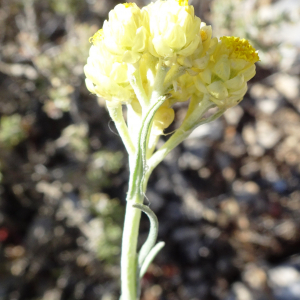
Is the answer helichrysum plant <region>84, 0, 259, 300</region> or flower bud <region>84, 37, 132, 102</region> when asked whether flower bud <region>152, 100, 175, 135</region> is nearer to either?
helichrysum plant <region>84, 0, 259, 300</region>

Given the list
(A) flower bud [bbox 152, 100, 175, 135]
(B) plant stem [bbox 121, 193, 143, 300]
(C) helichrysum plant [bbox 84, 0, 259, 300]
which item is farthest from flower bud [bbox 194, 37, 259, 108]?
(B) plant stem [bbox 121, 193, 143, 300]

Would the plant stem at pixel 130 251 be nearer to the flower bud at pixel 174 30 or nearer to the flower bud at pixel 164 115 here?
the flower bud at pixel 164 115

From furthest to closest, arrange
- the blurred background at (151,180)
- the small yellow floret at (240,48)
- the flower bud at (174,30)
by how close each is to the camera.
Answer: the blurred background at (151,180) < the small yellow floret at (240,48) < the flower bud at (174,30)

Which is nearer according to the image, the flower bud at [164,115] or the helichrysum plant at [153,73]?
the helichrysum plant at [153,73]

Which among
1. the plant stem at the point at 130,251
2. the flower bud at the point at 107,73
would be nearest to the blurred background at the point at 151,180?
the plant stem at the point at 130,251

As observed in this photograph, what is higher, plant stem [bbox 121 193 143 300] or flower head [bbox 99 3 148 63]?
flower head [bbox 99 3 148 63]

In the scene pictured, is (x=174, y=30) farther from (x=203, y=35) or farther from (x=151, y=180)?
(x=151, y=180)

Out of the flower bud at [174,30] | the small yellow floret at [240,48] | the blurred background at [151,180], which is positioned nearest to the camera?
the flower bud at [174,30]
